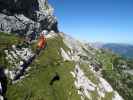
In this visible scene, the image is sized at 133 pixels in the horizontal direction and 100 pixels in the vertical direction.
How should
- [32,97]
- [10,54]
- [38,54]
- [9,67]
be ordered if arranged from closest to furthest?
[32,97]
[9,67]
[10,54]
[38,54]

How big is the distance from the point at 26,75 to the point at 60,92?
83.6 feet

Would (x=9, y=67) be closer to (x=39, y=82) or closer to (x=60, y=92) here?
(x=39, y=82)

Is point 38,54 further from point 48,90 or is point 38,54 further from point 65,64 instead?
point 48,90

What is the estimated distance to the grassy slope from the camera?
6019 inches

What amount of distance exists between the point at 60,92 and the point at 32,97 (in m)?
19.9

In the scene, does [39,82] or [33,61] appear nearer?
[39,82]

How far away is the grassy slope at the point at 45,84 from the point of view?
153 meters

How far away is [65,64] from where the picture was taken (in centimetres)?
19475

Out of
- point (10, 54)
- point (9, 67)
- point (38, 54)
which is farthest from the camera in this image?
point (38, 54)

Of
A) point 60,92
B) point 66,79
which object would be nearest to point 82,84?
point 66,79

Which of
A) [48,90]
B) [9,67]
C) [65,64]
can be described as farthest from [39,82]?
[65,64]

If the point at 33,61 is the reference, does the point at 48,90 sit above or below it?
below

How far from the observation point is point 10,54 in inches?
6826

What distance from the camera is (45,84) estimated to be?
167 metres
